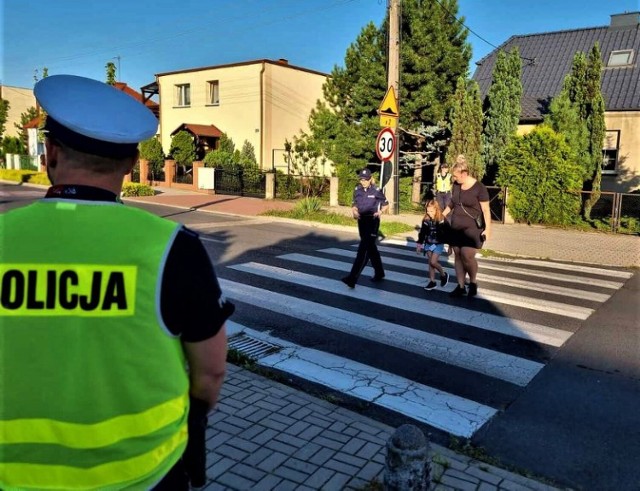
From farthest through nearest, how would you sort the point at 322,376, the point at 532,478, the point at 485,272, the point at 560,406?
the point at 485,272 < the point at 322,376 < the point at 560,406 < the point at 532,478

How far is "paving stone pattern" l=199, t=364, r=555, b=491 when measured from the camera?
3.06 m

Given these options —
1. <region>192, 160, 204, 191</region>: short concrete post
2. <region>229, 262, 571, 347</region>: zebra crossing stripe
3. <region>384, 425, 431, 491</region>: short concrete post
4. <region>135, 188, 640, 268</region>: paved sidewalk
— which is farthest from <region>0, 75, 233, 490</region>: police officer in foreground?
<region>192, 160, 204, 191</region>: short concrete post

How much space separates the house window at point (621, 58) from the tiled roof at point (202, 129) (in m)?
19.8

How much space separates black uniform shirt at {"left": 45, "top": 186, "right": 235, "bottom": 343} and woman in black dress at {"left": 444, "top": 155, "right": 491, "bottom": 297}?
6.23 m

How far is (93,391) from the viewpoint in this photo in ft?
4.55

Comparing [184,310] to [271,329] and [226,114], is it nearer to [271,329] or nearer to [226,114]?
[271,329]

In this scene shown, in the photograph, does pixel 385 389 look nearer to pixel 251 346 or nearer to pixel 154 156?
pixel 251 346

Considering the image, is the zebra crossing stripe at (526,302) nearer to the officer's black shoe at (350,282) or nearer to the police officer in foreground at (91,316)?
the officer's black shoe at (350,282)

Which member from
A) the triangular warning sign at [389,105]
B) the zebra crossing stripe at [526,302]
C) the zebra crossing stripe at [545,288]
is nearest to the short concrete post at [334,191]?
the triangular warning sign at [389,105]

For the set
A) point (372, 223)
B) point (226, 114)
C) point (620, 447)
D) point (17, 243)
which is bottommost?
point (620, 447)

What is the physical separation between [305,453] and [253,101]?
27498 mm

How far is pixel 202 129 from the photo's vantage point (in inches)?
1208

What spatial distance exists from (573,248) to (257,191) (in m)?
14.9

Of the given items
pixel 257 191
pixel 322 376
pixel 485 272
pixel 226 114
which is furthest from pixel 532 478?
pixel 226 114
